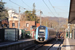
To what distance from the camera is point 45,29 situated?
32625 millimetres

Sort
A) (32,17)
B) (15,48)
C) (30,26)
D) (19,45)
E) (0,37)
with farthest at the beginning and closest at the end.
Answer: (32,17)
(30,26)
(0,37)
(19,45)
(15,48)

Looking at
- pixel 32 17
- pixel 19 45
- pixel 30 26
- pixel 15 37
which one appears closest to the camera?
pixel 19 45

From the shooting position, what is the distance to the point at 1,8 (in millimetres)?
47062

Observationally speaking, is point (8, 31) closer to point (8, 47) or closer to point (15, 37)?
point (15, 37)

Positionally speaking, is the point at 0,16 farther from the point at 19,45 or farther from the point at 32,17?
the point at 32,17

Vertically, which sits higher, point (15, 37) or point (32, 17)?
→ point (32, 17)

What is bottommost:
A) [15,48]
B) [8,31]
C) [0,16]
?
[15,48]

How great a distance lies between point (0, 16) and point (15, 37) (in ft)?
75.5

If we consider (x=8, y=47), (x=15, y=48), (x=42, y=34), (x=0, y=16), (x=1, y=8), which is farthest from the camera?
(x=0, y=16)

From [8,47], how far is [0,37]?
902cm

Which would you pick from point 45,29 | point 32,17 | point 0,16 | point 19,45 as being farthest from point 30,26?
point 19,45

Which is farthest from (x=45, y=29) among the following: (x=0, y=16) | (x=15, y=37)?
(x=0, y=16)

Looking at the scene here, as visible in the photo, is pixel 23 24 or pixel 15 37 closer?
pixel 15 37

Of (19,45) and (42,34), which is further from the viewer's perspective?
(42,34)
